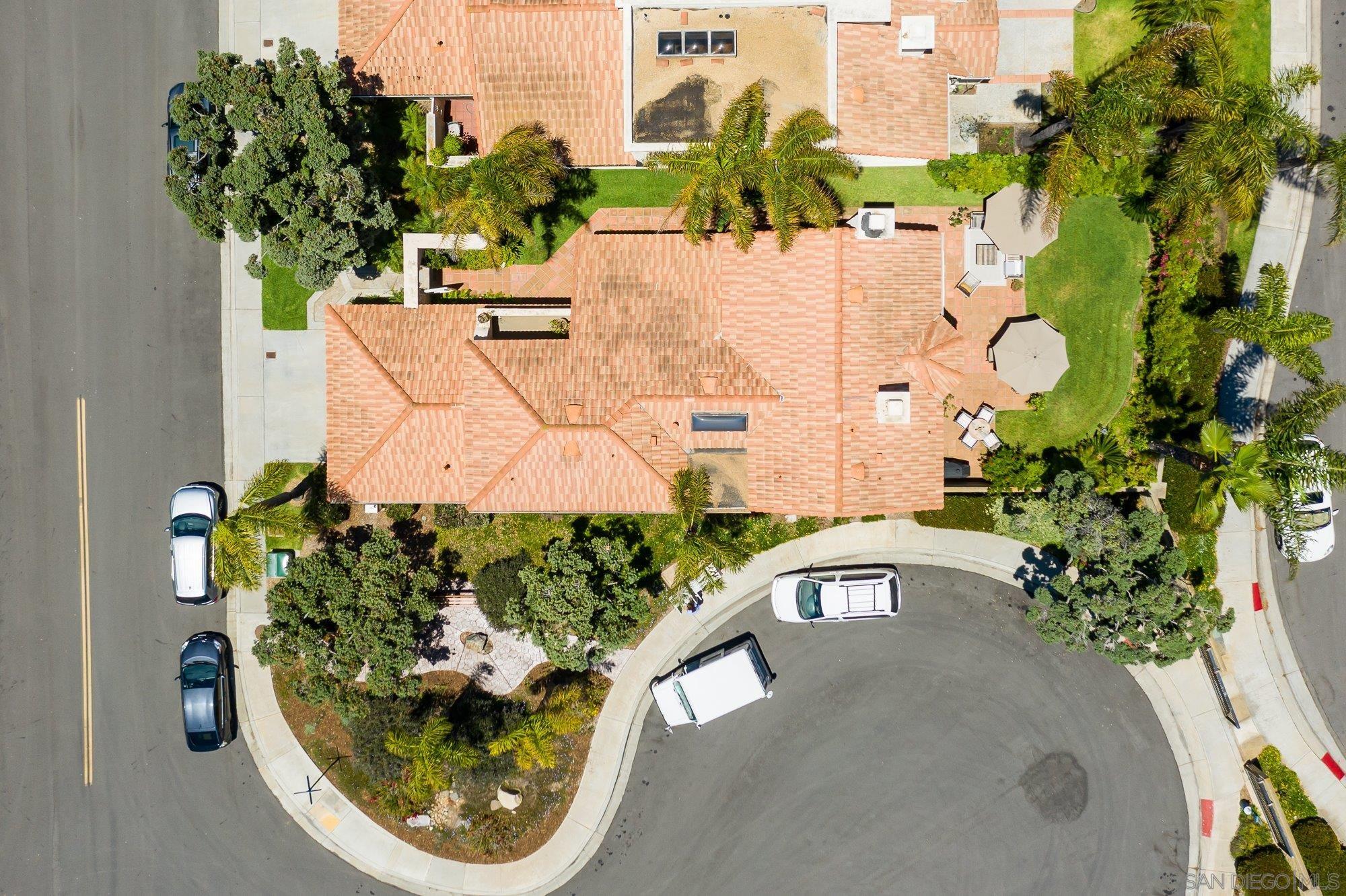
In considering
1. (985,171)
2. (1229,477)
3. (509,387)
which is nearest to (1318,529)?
(1229,477)

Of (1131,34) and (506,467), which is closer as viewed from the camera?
(506,467)

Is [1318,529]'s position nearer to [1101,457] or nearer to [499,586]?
[1101,457]

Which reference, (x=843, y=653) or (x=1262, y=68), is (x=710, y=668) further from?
(x=1262, y=68)

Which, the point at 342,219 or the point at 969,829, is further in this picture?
the point at 969,829

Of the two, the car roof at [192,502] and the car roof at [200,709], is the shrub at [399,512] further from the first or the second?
the car roof at [200,709]

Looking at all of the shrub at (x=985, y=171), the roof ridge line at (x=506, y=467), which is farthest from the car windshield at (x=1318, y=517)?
the roof ridge line at (x=506, y=467)

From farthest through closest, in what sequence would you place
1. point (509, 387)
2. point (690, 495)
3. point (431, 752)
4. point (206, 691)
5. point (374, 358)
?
1. point (206, 691)
2. point (374, 358)
3. point (431, 752)
4. point (509, 387)
5. point (690, 495)

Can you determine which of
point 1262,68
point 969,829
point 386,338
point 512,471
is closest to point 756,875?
point 969,829
